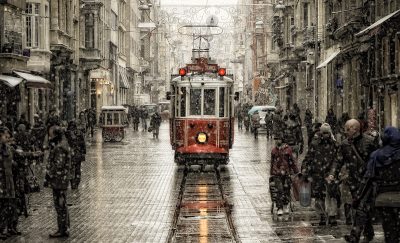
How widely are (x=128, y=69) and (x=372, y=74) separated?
60.7m

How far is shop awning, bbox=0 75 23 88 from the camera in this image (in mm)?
35562

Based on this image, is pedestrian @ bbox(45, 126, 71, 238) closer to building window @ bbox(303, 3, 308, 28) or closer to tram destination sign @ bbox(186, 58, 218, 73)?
tram destination sign @ bbox(186, 58, 218, 73)

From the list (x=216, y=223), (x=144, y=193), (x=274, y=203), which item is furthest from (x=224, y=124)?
(x=216, y=223)

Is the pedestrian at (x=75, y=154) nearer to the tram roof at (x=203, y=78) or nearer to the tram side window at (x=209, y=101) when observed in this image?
the tram side window at (x=209, y=101)

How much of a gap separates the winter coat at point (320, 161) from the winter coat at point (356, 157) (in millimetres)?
1784

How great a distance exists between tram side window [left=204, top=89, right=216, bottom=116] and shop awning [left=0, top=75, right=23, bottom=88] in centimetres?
1084

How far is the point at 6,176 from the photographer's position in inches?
534

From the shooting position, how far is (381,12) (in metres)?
34.8

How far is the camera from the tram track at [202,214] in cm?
1400

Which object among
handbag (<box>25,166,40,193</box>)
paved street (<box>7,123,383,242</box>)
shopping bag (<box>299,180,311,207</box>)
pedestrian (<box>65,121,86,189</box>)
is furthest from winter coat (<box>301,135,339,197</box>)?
pedestrian (<box>65,121,86,189</box>)

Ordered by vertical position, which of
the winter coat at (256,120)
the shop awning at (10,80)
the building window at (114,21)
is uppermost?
the building window at (114,21)

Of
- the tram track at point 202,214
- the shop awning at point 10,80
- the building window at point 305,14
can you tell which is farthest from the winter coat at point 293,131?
the building window at point 305,14

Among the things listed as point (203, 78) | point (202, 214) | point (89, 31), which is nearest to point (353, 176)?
point (202, 214)

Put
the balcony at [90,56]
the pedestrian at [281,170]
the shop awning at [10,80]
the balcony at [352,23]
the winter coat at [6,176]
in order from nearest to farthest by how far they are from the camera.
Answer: the winter coat at [6,176] < the pedestrian at [281,170] < the shop awning at [10,80] < the balcony at [352,23] < the balcony at [90,56]
